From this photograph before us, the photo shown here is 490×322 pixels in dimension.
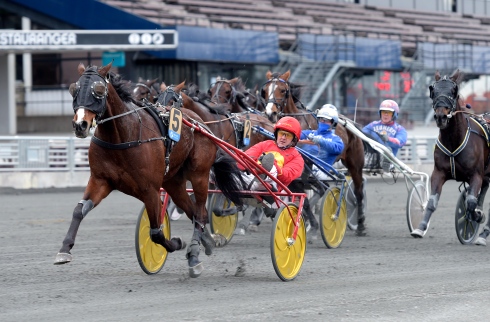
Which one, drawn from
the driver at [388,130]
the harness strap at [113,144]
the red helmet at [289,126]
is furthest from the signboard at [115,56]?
the harness strap at [113,144]

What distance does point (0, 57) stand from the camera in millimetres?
27172

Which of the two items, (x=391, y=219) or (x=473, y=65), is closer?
(x=391, y=219)

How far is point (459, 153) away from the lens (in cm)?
1002

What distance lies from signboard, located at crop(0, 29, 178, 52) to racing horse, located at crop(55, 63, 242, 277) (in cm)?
1630

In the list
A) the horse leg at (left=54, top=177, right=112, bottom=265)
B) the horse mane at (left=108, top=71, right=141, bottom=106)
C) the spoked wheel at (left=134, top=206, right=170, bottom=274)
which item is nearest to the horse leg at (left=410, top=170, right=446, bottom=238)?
the spoked wheel at (left=134, top=206, right=170, bottom=274)

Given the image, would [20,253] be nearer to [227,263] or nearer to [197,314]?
[227,263]

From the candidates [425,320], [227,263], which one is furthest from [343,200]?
[425,320]

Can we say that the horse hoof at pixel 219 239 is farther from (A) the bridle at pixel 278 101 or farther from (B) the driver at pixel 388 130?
(B) the driver at pixel 388 130

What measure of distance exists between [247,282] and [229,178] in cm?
127

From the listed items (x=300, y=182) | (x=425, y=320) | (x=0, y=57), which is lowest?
(x=425, y=320)

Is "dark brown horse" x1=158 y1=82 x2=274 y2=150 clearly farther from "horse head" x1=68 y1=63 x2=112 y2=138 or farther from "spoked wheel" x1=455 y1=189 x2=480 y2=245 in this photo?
"horse head" x1=68 y1=63 x2=112 y2=138

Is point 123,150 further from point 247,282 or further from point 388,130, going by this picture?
point 388,130

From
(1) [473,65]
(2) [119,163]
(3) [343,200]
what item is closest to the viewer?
(2) [119,163]

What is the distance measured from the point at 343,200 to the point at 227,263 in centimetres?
191
